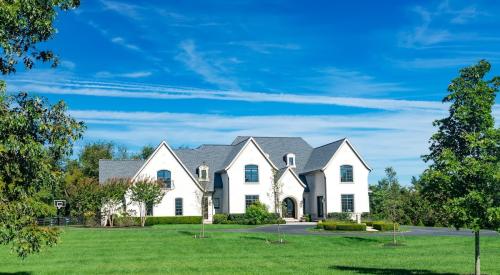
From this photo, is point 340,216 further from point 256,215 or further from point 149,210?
point 149,210

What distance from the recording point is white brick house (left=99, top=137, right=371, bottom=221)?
184 feet

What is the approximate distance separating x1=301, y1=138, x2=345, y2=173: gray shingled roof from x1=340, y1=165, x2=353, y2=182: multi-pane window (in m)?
1.95

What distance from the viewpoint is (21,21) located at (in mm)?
12328

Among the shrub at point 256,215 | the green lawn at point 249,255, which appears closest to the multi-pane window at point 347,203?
the shrub at point 256,215

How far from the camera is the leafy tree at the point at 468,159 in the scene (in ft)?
53.1

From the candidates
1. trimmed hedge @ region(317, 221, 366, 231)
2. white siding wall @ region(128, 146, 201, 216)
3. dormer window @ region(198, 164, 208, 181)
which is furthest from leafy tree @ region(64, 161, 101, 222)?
trimmed hedge @ region(317, 221, 366, 231)

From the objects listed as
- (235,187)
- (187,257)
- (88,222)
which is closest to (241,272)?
(187,257)

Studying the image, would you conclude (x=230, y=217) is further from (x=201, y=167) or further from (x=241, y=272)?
(x=241, y=272)

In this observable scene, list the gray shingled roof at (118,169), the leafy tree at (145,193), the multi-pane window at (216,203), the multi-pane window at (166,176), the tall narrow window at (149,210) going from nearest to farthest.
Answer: the leafy tree at (145,193), the tall narrow window at (149,210), the multi-pane window at (166,176), the gray shingled roof at (118,169), the multi-pane window at (216,203)

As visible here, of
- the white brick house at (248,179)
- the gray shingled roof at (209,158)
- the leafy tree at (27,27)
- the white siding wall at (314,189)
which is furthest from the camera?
the gray shingled roof at (209,158)

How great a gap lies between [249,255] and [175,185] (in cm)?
3102

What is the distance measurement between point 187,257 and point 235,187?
106 feet

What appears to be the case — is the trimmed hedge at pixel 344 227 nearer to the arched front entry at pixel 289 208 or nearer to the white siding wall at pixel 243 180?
the white siding wall at pixel 243 180

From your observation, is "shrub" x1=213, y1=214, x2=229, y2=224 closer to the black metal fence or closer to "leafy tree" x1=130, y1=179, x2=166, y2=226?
"leafy tree" x1=130, y1=179, x2=166, y2=226
